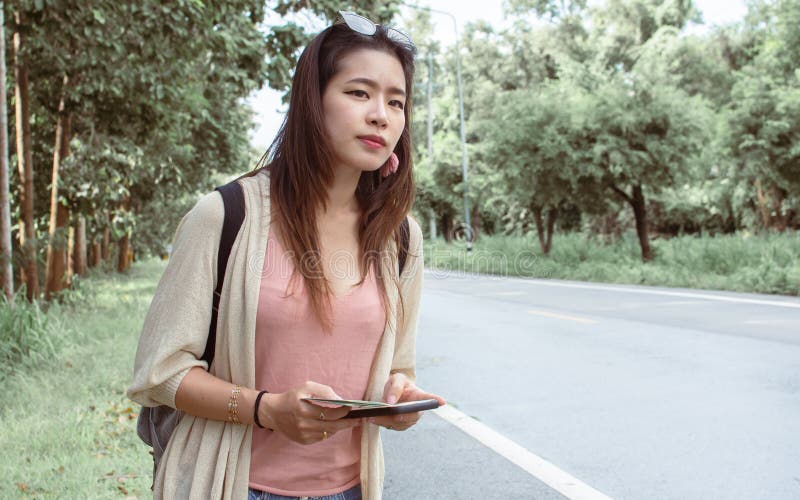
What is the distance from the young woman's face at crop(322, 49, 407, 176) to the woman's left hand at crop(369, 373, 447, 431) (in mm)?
515

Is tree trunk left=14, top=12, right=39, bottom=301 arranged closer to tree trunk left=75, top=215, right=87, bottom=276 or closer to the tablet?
tree trunk left=75, top=215, right=87, bottom=276

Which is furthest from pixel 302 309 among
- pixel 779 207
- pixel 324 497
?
pixel 779 207

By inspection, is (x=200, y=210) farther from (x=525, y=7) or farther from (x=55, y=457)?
(x=525, y=7)

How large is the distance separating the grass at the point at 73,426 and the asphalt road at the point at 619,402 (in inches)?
63.9

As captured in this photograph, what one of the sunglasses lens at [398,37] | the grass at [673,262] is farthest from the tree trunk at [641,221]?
the sunglasses lens at [398,37]

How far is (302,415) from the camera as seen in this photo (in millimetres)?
1544

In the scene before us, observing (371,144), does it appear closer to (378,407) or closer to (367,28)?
(367,28)

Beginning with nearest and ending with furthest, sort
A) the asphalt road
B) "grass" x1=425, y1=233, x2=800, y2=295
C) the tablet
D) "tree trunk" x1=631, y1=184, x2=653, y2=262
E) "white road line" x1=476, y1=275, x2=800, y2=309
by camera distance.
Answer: the tablet → the asphalt road → "white road line" x1=476, y1=275, x2=800, y2=309 → "grass" x1=425, y1=233, x2=800, y2=295 → "tree trunk" x1=631, y1=184, x2=653, y2=262

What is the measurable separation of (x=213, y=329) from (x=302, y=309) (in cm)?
20

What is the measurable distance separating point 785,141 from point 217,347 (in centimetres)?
2267

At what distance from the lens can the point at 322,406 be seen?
1536 mm

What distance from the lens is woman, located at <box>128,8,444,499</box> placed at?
1.59 metres

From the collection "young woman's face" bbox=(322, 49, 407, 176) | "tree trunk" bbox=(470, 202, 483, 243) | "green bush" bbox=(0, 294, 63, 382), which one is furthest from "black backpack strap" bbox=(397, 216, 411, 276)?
"tree trunk" bbox=(470, 202, 483, 243)

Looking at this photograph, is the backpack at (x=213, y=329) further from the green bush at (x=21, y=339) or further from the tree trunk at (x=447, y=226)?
the tree trunk at (x=447, y=226)
